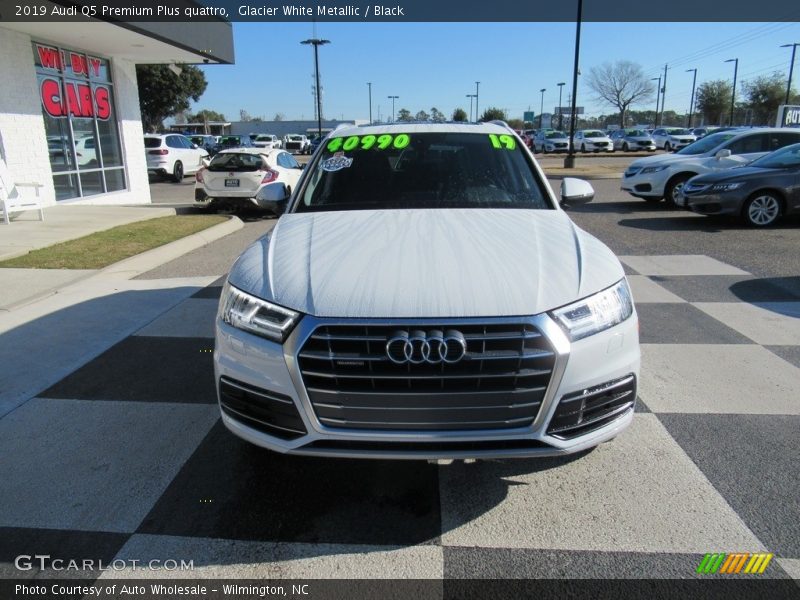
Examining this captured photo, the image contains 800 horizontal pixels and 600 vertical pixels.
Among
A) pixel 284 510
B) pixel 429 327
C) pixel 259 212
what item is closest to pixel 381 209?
pixel 429 327

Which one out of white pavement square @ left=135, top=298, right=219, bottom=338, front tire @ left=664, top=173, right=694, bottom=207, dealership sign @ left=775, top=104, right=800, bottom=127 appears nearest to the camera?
white pavement square @ left=135, top=298, right=219, bottom=338

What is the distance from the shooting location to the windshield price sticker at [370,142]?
4215 millimetres

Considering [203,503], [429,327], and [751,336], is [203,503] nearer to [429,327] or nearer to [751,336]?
[429,327]

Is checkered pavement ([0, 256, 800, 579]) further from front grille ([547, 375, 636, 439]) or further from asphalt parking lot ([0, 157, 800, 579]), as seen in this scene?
front grille ([547, 375, 636, 439])

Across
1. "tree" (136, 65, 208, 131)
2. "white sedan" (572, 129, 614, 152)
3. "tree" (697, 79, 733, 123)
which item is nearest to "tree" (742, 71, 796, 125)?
"tree" (697, 79, 733, 123)

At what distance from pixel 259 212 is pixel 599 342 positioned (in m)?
12.5

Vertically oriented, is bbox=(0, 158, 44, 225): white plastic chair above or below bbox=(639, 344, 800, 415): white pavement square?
above

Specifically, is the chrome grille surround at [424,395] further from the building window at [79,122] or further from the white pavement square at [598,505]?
the building window at [79,122]

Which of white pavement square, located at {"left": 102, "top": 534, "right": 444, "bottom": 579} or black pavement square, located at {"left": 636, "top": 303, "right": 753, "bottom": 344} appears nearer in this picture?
white pavement square, located at {"left": 102, "top": 534, "right": 444, "bottom": 579}

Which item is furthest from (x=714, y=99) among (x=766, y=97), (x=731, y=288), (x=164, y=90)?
(x=731, y=288)

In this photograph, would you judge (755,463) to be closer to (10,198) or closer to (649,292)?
(649,292)

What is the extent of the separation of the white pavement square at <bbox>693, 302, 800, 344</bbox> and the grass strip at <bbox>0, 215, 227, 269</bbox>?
7383 millimetres

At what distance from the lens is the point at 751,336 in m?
5.09

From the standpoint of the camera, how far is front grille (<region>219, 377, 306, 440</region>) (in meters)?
2.46
